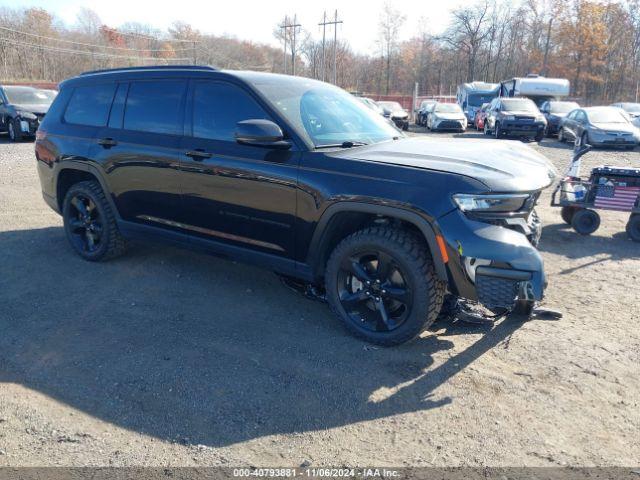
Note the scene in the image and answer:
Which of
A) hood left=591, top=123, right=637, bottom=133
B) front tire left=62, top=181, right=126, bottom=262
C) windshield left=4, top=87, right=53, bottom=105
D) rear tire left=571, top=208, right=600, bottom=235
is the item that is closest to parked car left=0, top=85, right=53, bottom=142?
windshield left=4, top=87, right=53, bottom=105

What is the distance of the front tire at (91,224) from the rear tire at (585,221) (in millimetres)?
5682

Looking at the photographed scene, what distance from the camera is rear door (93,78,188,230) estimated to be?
14.6 ft

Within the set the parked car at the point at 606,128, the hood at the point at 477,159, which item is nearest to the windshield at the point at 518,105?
the parked car at the point at 606,128

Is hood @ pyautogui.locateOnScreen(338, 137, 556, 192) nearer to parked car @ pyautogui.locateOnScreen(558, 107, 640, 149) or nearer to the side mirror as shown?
the side mirror

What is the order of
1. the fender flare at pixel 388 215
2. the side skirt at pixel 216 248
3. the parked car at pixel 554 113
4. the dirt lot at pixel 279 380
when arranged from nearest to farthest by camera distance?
the dirt lot at pixel 279 380 < the fender flare at pixel 388 215 < the side skirt at pixel 216 248 < the parked car at pixel 554 113

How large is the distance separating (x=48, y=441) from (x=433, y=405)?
6.81 ft

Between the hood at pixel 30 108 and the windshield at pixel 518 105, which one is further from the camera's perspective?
the windshield at pixel 518 105

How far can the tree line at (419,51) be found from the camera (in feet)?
168

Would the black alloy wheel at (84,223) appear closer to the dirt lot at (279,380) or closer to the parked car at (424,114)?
the dirt lot at (279,380)

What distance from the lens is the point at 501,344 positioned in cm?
→ 371

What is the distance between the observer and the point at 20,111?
52.3ft

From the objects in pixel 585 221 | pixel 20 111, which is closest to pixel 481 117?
pixel 585 221

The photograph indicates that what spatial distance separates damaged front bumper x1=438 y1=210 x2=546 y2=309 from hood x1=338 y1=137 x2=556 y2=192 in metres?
0.29

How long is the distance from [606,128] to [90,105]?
16605mm
